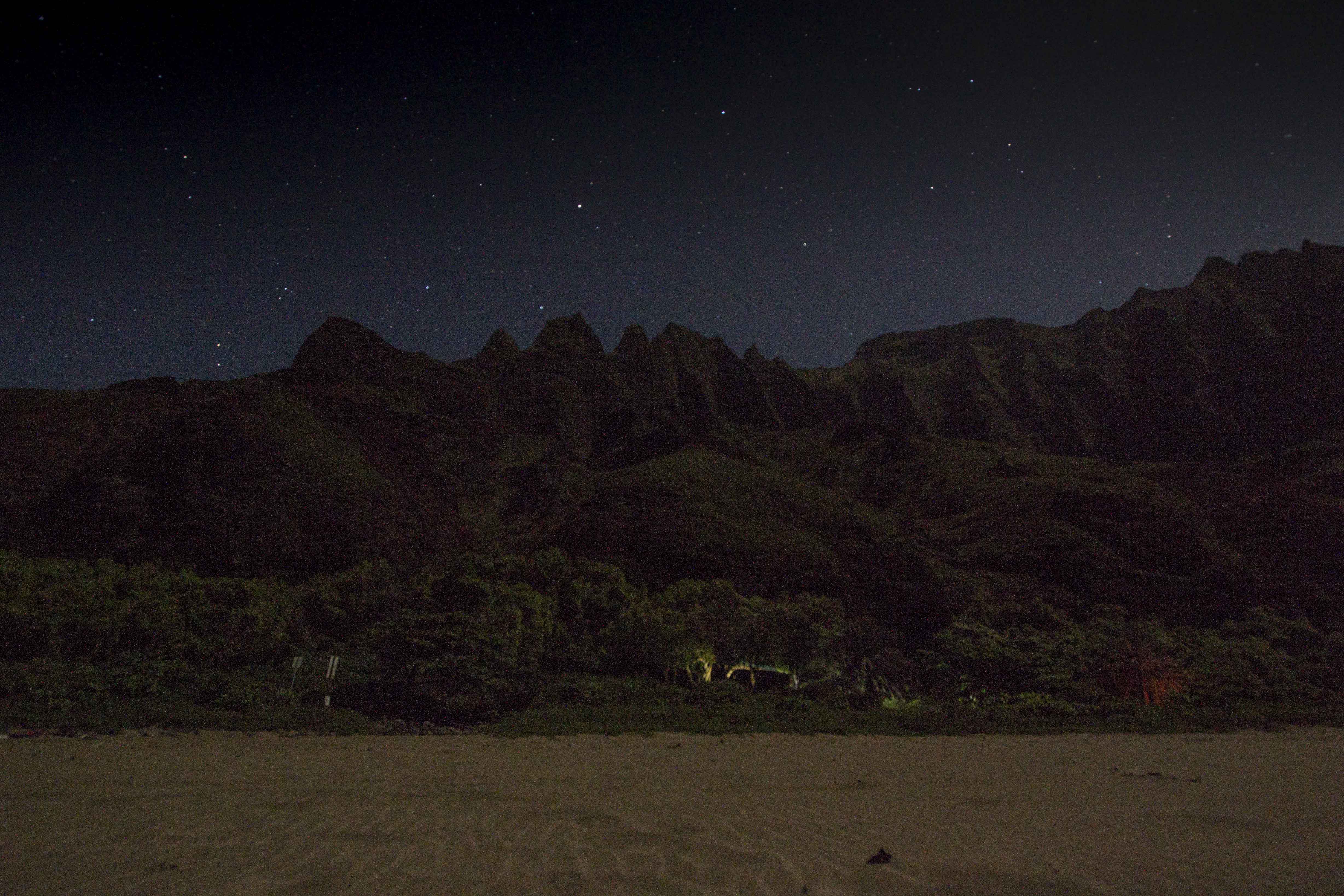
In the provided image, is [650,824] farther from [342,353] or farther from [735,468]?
[342,353]

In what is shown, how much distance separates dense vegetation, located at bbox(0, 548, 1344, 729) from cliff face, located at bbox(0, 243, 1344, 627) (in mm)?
14289

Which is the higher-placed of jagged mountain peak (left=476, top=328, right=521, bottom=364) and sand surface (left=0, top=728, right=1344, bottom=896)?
jagged mountain peak (left=476, top=328, right=521, bottom=364)

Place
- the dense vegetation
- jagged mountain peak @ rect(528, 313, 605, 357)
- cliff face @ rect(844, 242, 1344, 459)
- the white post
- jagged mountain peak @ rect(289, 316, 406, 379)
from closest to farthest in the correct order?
1. the dense vegetation
2. the white post
3. jagged mountain peak @ rect(289, 316, 406, 379)
4. cliff face @ rect(844, 242, 1344, 459)
5. jagged mountain peak @ rect(528, 313, 605, 357)

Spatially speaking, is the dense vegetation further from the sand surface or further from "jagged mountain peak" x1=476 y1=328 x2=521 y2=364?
"jagged mountain peak" x1=476 y1=328 x2=521 y2=364

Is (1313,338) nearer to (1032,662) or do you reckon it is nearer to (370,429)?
(1032,662)

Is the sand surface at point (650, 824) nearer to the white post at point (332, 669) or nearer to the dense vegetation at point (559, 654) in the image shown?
the dense vegetation at point (559, 654)

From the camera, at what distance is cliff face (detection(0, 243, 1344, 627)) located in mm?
50062

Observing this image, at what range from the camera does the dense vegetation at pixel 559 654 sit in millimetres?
18969

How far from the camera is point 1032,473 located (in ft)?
249

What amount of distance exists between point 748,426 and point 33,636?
100490mm

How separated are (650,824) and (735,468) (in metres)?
61.9

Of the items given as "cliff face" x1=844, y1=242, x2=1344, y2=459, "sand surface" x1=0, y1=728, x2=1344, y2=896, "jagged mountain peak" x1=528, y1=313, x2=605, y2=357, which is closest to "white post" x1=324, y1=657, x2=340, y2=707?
"sand surface" x1=0, y1=728, x2=1344, y2=896

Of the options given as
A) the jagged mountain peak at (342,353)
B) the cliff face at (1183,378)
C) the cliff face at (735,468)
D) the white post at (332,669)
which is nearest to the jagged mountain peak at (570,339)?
the cliff face at (735,468)

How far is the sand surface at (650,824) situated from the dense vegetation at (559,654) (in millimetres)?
6846
